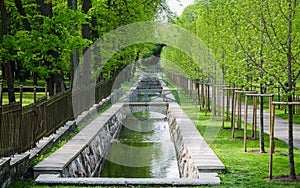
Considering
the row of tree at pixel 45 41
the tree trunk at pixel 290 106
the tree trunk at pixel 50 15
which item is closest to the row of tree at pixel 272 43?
the tree trunk at pixel 290 106

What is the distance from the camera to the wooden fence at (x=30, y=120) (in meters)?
10.4

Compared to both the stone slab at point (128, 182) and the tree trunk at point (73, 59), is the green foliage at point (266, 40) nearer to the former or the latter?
the stone slab at point (128, 182)

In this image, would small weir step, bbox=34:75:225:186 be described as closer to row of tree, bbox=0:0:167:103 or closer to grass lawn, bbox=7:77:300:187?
grass lawn, bbox=7:77:300:187

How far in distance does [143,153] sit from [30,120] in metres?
6.97

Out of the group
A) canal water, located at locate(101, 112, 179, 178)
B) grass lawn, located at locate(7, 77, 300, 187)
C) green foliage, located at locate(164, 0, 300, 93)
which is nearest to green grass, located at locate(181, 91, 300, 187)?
grass lawn, located at locate(7, 77, 300, 187)

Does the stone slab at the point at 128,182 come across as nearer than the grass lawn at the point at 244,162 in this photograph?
Yes

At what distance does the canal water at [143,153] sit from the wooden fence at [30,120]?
2.19 m

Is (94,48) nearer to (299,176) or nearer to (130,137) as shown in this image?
(130,137)

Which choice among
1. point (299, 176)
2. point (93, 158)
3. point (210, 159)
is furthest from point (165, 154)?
point (299, 176)

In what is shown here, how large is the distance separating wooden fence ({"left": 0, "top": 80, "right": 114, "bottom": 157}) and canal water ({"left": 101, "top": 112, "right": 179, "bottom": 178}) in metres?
2.19

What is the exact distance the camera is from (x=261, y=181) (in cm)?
1028

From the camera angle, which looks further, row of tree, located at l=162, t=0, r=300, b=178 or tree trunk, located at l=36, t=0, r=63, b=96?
tree trunk, located at l=36, t=0, r=63, b=96

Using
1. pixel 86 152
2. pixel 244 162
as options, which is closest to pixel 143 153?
pixel 86 152

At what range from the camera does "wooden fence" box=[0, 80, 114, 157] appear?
10.4 m
